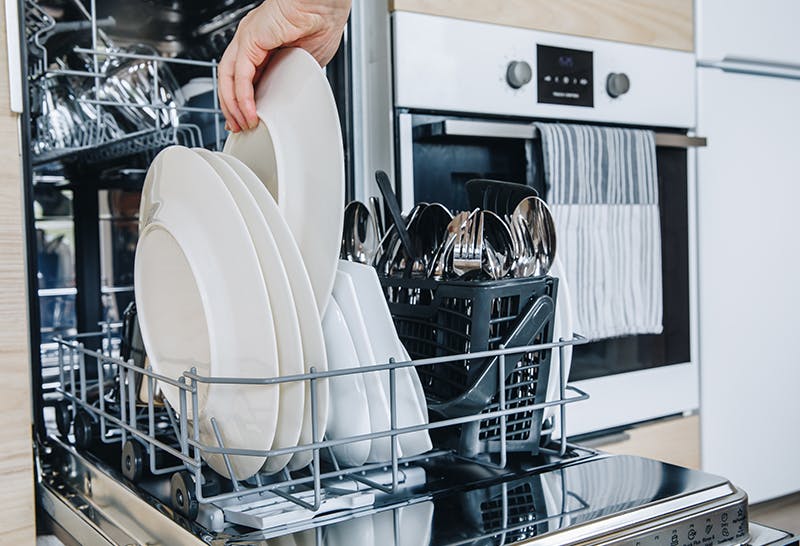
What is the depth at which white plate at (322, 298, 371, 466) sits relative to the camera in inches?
25.0

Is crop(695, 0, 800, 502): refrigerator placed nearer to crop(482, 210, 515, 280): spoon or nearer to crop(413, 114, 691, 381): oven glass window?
crop(413, 114, 691, 381): oven glass window

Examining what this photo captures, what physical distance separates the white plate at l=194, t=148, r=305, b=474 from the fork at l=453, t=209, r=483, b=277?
177mm

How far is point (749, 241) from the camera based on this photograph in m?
1.54

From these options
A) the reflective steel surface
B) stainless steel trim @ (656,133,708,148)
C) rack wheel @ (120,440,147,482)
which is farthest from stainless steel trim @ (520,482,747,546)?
stainless steel trim @ (656,133,708,148)

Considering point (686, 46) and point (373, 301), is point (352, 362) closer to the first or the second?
point (373, 301)

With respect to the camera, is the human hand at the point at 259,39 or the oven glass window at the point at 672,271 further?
the oven glass window at the point at 672,271

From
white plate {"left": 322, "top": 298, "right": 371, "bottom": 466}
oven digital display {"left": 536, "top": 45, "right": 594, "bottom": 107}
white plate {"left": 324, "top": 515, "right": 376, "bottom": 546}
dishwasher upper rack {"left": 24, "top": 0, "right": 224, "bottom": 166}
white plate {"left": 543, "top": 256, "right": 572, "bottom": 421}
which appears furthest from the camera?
oven digital display {"left": 536, "top": 45, "right": 594, "bottom": 107}

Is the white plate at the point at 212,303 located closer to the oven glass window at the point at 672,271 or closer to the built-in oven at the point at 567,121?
the built-in oven at the point at 567,121

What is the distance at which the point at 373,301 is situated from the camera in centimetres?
65

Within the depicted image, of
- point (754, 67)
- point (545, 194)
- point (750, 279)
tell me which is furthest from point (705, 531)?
point (754, 67)

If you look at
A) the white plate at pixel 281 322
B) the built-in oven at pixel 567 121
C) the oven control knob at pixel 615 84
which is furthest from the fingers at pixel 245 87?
the oven control knob at pixel 615 84

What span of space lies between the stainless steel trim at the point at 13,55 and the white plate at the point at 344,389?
40cm

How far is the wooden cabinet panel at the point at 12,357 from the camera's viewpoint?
767 millimetres

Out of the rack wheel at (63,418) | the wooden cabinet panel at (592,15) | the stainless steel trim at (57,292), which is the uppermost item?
the wooden cabinet panel at (592,15)
